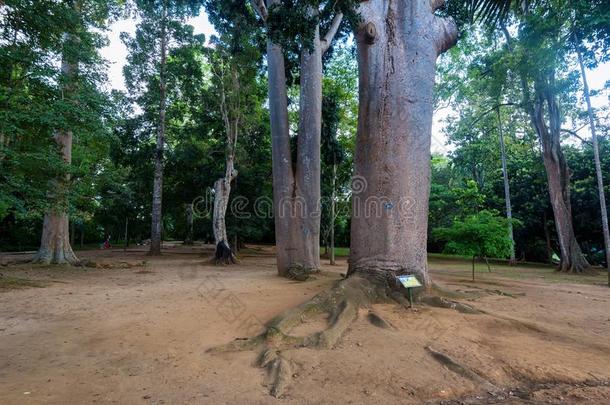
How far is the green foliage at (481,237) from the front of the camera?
33.7ft

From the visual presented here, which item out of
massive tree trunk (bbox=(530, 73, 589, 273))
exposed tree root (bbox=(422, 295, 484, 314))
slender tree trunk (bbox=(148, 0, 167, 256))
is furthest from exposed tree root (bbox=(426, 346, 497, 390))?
slender tree trunk (bbox=(148, 0, 167, 256))

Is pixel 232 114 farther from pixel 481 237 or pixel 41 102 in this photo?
pixel 481 237

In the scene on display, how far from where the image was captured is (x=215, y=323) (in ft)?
16.1

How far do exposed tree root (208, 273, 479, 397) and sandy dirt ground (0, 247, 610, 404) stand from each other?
0.35 ft

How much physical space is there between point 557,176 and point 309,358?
57.8 ft

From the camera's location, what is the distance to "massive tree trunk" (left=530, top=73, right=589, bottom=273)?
52.4 feet

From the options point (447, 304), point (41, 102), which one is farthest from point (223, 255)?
point (447, 304)

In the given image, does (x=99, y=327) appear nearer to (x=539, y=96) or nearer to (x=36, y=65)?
(x=36, y=65)

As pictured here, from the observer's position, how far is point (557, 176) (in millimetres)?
16641

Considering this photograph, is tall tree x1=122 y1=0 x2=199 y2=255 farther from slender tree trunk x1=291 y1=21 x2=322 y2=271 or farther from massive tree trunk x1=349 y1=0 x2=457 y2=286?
massive tree trunk x1=349 y1=0 x2=457 y2=286

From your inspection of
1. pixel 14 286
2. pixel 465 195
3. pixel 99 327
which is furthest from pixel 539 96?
pixel 14 286

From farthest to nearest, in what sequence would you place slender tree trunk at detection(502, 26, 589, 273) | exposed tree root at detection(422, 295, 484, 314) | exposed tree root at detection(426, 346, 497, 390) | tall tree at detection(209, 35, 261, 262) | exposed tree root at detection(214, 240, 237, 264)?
slender tree trunk at detection(502, 26, 589, 273) < tall tree at detection(209, 35, 261, 262) < exposed tree root at detection(214, 240, 237, 264) < exposed tree root at detection(422, 295, 484, 314) < exposed tree root at detection(426, 346, 497, 390)

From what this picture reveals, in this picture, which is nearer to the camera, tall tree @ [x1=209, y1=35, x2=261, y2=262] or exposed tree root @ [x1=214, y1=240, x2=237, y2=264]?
exposed tree root @ [x1=214, y1=240, x2=237, y2=264]
